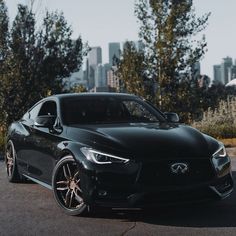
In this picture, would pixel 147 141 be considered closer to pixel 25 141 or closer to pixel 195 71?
pixel 25 141

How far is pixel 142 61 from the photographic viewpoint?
676 inches

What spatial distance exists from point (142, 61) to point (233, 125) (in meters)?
3.59

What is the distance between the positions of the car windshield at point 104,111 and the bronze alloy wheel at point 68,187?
698 millimetres

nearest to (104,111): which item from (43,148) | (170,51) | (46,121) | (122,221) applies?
(46,121)

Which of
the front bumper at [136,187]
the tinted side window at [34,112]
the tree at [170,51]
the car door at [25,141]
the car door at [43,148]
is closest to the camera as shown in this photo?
the front bumper at [136,187]

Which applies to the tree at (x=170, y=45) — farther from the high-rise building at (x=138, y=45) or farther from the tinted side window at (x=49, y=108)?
the tinted side window at (x=49, y=108)

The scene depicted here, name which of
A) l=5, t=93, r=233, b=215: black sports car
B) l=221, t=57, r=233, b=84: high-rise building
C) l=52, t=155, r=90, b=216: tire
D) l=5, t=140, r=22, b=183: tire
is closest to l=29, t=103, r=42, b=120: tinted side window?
l=5, t=140, r=22, b=183: tire

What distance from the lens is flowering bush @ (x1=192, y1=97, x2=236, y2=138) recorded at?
1722cm

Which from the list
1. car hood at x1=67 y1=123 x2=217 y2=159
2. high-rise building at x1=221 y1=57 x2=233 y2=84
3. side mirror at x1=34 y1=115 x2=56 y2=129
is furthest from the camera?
high-rise building at x1=221 y1=57 x2=233 y2=84

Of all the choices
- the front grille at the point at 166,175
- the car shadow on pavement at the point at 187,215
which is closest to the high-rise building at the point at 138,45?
the car shadow on pavement at the point at 187,215

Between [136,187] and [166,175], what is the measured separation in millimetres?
324

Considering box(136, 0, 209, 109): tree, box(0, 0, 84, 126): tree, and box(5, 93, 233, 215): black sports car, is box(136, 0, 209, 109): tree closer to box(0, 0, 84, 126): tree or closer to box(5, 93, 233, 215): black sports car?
box(0, 0, 84, 126): tree

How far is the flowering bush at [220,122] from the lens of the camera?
17219 mm

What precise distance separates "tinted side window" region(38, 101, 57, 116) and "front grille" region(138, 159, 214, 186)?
2.20m
